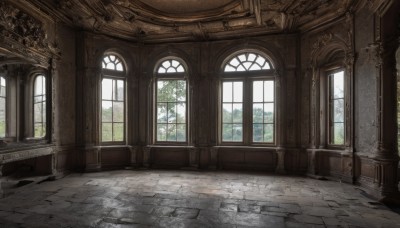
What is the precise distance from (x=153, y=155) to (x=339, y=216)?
4.77 meters

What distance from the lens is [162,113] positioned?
712 cm

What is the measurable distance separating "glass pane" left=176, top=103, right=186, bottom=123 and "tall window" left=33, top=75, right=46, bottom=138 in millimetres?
3135

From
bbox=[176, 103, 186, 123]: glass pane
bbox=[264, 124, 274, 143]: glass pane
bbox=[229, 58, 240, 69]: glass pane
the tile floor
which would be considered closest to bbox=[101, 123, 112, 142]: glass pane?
A: the tile floor

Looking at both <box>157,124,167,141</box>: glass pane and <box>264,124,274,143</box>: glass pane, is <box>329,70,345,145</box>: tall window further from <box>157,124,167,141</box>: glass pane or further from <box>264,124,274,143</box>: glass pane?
<box>157,124,167,141</box>: glass pane

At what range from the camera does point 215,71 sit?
678cm

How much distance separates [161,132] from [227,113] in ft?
6.19

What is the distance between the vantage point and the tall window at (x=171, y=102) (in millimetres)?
7039

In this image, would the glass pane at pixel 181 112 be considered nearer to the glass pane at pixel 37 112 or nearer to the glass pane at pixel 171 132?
the glass pane at pixel 171 132

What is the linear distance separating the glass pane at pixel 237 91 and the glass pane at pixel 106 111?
3281mm

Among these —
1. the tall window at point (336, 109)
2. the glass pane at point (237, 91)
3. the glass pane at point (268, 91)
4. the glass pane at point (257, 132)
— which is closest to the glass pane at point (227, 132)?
the glass pane at point (257, 132)

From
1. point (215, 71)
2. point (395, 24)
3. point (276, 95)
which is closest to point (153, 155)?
point (215, 71)

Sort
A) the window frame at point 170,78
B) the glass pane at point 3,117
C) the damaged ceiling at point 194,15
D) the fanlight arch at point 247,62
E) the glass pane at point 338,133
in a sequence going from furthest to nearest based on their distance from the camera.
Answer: the window frame at point 170,78, the fanlight arch at point 247,62, the glass pane at point 338,133, the damaged ceiling at point 194,15, the glass pane at point 3,117

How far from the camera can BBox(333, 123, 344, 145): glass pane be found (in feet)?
18.1

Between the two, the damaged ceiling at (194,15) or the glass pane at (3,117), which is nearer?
the glass pane at (3,117)
